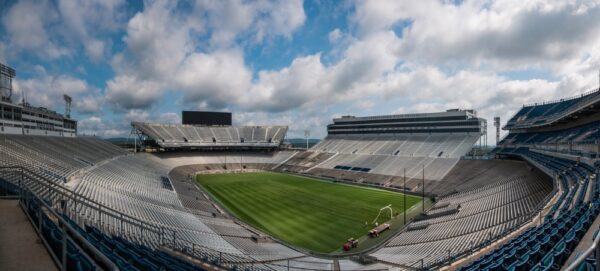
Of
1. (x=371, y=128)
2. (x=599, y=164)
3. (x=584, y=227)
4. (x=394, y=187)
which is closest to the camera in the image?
(x=584, y=227)

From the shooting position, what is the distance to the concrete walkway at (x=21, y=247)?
5422 millimetres

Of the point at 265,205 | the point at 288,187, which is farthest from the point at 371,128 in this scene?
the point at 265,205

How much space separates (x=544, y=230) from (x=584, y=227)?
1192 millimetres

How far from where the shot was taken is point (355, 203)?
32.8 m

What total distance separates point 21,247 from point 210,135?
6593 centimetres

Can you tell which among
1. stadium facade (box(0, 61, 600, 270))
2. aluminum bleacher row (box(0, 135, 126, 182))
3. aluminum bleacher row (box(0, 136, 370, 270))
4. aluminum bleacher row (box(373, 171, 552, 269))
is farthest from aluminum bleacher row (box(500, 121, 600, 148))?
aluminum bleacher row (box(0, 135, 126, 182))

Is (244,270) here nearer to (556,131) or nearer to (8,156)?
(8,156)

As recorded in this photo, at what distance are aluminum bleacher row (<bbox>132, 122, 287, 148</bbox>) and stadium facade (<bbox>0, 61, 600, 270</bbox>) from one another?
31.7 inches

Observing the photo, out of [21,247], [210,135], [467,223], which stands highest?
[210,135]

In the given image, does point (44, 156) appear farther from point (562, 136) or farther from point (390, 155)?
point (562, 136)

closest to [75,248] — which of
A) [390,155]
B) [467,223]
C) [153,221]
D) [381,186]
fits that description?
[153,221]

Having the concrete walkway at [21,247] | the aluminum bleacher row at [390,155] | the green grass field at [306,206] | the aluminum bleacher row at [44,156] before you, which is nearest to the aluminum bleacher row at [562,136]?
the aluminum bleacher row at [390,155]

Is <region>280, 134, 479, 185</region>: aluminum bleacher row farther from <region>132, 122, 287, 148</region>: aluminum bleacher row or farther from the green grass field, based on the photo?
<region>132, 122, 287, 148</region>: aluminum bleacher row

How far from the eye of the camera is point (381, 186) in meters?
42.7
